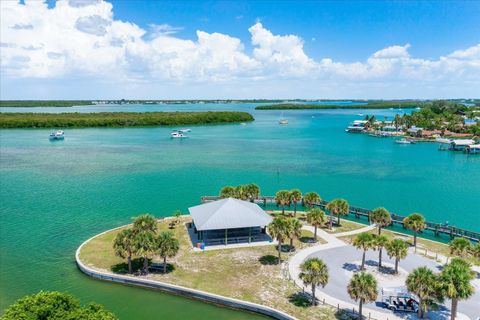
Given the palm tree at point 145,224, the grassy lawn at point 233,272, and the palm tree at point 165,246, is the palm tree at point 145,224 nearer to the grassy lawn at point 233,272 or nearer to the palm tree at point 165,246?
the grassy lawn at point 233,272

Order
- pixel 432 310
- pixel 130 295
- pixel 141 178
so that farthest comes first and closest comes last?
pixel 141 178
pixel 130 295
pixel 432 310

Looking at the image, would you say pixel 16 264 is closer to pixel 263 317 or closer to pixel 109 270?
pixel 109 270

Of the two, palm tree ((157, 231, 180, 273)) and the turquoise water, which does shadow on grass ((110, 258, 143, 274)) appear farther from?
palm tree ((157, 231, 180, 273))

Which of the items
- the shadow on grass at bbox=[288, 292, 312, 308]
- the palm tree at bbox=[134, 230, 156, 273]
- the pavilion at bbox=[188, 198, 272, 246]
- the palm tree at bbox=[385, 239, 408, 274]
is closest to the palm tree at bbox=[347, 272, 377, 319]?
the shadow on grass at bbox=[288, 292, 312, 308]

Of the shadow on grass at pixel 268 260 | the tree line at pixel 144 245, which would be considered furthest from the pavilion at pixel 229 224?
the tree line at pixel 144 245

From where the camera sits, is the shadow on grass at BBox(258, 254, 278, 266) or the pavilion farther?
the pavilion

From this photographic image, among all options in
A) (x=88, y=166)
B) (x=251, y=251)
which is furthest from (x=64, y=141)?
(x=251, y=251)

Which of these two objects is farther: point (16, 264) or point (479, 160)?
point (479, 160)
